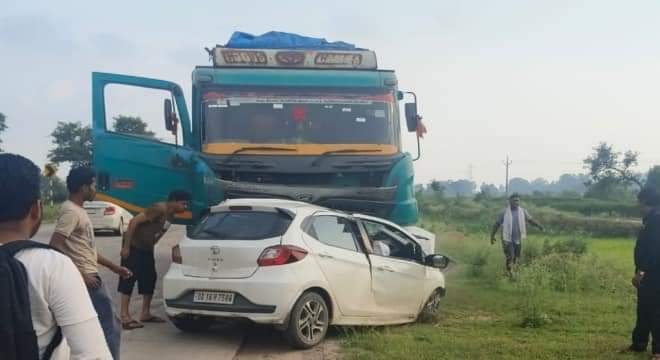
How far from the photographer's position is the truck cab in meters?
9.74

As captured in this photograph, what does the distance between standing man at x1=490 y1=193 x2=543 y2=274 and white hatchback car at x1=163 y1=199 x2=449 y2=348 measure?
5308 millimetres

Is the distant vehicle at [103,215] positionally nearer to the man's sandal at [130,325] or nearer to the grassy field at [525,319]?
the grassy field at [525,319]

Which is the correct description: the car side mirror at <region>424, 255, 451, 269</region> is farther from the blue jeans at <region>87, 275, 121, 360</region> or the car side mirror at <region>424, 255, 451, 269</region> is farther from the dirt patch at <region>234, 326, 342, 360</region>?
the blue jeans at <region>87, 275, 121, 360</region>

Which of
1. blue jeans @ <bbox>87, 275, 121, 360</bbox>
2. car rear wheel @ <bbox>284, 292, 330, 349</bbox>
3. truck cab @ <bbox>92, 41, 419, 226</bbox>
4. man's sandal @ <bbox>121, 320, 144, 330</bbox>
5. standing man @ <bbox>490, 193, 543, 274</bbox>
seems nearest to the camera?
blue jeans @ <bbox>87, 275, 121, 360</bbox>

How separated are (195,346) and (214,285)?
2.32 feet

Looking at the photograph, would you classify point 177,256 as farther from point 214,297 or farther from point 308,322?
point 308,322

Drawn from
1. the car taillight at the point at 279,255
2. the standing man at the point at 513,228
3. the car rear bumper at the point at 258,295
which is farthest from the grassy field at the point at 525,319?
the car taillight at the point at 279,255

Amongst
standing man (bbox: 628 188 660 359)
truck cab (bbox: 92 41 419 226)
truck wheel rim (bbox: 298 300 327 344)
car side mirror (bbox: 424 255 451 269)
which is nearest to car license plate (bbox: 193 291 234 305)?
truck wheel rim (bbox: 298 300 327 344)

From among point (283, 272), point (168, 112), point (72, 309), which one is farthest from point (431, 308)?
point (72, 309)

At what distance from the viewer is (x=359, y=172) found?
9922 mm

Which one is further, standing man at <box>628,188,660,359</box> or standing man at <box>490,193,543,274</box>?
standing man at <box>490,193,543,274</box>

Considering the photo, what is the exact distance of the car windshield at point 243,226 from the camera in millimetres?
7234

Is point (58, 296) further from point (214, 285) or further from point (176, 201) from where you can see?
point (176, 201)

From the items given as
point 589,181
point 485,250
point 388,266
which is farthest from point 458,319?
point 589,181
